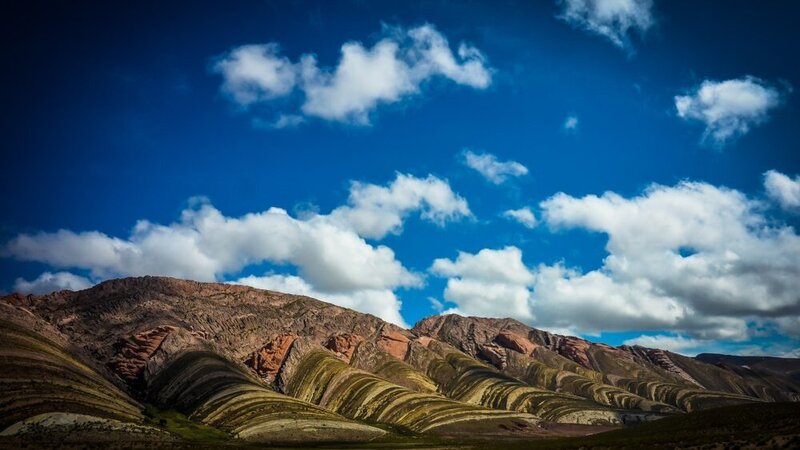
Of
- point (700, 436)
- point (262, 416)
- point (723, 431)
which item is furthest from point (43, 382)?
point (723, 431)

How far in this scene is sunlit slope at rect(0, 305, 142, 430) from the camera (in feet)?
398

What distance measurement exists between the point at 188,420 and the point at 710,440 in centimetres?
14973

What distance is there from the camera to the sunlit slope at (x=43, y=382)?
4774 inches

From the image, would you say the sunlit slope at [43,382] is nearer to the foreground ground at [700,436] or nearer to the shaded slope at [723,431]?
the foreground ground at [700,436]

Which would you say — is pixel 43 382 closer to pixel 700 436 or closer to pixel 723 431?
pixel 700 436

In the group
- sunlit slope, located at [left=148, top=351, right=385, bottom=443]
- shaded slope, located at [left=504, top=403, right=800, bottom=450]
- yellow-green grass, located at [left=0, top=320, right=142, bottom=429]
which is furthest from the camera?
sunlit slope, located at [left=148, top=351, right=385, bottom=443]

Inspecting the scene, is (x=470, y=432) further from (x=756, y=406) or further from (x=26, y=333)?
(x=26, y=333)

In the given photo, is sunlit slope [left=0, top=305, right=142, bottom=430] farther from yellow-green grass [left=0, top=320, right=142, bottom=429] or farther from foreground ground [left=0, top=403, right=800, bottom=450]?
foreground ground [left=0, top=403, right=800, bottom=450]

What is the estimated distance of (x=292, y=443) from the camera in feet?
469

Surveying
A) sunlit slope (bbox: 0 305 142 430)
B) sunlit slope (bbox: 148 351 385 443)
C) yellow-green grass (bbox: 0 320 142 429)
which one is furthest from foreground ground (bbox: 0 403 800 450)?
sunlit slope (bbox: 0 305 142 430)

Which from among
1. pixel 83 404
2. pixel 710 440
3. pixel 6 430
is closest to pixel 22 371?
pixel 83 404

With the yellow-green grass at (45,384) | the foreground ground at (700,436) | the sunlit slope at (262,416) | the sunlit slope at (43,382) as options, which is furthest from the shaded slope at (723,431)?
the sunlit slope at (43,382)

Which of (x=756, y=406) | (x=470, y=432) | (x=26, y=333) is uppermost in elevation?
(x=26, y=333)

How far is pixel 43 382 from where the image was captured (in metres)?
139
